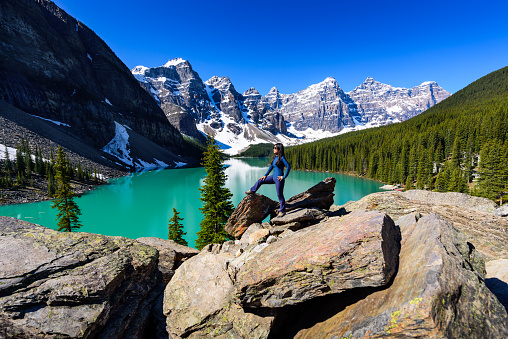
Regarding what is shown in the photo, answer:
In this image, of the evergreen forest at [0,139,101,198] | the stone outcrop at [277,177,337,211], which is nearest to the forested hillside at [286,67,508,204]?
the stone outcrop at [277,177,337,211]

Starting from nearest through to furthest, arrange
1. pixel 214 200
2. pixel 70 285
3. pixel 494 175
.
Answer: pixel 70 285, pixel 214 200, pixel 494 175

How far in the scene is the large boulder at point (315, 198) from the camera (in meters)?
11.2

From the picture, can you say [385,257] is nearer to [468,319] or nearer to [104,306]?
[468,319]

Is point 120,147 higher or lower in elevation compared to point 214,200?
higher

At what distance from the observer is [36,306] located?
4.20m

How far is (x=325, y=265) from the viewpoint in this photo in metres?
4.60

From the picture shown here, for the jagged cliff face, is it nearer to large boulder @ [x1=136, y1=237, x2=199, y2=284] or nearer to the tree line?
the tree line

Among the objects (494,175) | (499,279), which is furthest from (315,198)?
(494,175)

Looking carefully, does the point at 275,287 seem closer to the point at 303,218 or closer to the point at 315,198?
the point at 303,218

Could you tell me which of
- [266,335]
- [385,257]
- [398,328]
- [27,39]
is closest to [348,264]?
[385,257]

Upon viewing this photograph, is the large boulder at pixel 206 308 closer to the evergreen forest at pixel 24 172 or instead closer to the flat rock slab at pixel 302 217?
the flat rock slab at pixel 302 217

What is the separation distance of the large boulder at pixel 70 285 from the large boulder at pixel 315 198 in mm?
7498

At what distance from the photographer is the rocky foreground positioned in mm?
3502

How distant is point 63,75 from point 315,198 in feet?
553
